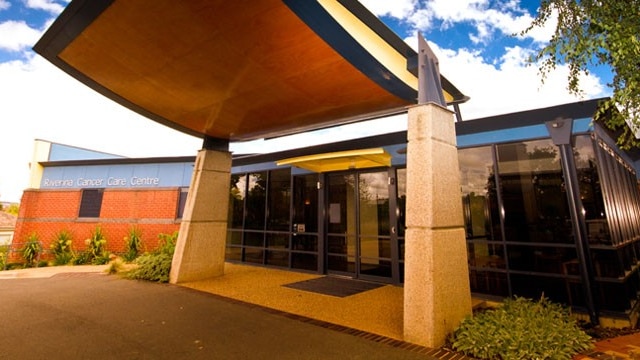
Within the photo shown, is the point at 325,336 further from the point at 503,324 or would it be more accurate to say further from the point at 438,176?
the point at 438,176

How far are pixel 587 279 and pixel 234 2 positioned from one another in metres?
6.73

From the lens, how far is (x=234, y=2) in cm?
346

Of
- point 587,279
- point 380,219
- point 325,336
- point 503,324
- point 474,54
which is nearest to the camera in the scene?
point 503,324

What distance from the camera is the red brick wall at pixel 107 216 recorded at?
550 inches

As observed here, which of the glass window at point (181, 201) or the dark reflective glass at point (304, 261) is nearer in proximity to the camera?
the dark reflective glass at point (304, 261)

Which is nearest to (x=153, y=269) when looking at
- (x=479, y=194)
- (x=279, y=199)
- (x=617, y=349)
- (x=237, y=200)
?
(x=237, y=200)

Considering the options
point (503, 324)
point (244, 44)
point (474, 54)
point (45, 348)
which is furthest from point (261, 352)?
point (474, 54)

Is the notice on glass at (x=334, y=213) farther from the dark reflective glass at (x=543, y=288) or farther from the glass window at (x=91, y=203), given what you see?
the glass window at (x=91, y=203)

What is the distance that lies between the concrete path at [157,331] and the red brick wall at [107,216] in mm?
7713

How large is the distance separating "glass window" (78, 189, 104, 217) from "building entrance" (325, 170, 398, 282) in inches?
508

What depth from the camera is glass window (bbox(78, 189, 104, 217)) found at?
14805 mm

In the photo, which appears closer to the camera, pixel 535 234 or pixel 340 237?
pixel 535 234

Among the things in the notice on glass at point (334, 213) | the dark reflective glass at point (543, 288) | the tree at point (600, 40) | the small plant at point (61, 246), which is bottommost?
the dark reflective glass at point (543, 288)

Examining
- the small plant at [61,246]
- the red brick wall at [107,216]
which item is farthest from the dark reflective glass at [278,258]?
the small plant at [61,246]
